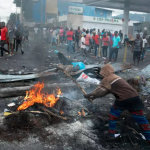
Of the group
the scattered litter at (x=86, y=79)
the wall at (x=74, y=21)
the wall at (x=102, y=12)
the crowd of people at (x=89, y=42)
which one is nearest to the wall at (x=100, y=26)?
the wall at (x=74, y=21)

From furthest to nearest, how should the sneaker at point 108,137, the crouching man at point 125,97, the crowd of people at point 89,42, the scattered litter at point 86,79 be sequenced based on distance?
the crowd of people at point 89,42, the scattered litter at point 86,79, the sneaker at point 108,137, the crouching man at point 125,97

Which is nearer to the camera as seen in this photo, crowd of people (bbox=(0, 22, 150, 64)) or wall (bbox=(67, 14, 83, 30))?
crowd of people (bbox=(0, 22, 150, 64))

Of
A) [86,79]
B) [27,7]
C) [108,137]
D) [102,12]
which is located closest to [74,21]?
[27,7]


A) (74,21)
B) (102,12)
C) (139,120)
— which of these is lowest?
(139,120)

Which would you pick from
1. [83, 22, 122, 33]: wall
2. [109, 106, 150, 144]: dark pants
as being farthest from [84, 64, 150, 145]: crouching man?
[83, 22, 122, 33]: wall

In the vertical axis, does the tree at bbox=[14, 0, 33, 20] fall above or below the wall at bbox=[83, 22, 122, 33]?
below

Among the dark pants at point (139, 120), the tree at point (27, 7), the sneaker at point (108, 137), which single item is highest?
the tree at point (27, 7)

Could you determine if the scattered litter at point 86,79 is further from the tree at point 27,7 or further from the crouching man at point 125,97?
the tree at point 27,7

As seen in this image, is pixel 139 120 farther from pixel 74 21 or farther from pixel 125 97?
pixel 74 21

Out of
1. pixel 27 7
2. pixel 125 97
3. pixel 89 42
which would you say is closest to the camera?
pixel 125 97

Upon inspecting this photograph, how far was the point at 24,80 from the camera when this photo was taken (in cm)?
749

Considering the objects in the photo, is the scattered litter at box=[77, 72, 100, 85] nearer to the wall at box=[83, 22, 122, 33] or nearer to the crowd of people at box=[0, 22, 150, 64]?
the crowd of people at box=[0, 22, 150, 64]

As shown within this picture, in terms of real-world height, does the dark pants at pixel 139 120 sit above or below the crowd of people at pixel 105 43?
below

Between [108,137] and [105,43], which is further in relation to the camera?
[105,43]
